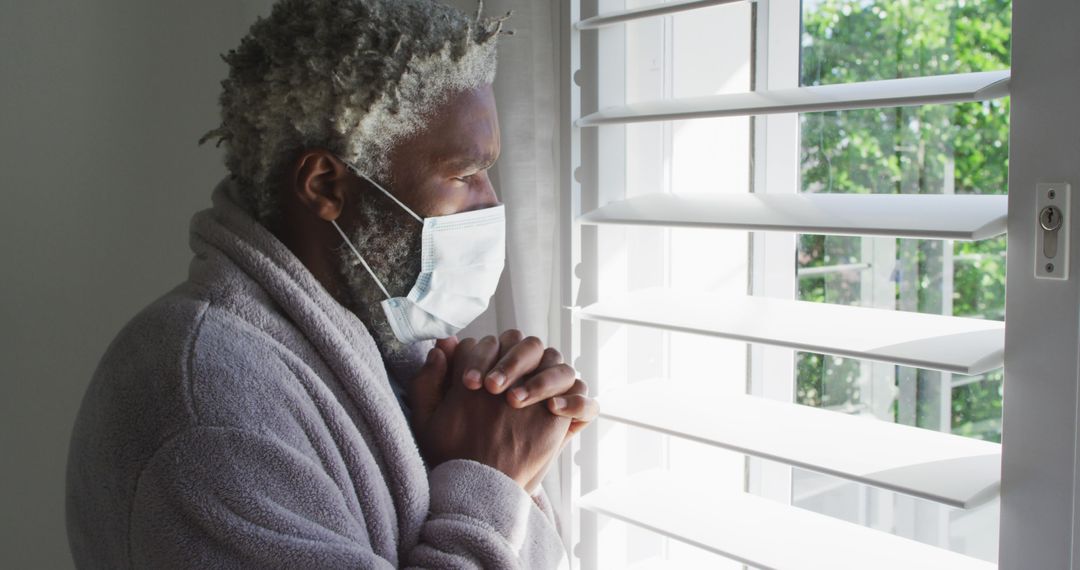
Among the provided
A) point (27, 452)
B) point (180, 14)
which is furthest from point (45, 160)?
point (27, 452)

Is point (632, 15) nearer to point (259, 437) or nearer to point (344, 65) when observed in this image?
point (344, 65)

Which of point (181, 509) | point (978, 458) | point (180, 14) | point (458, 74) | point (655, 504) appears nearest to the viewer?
point (181, 509)

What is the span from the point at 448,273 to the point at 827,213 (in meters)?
0.44

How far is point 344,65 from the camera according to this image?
1.00 metres

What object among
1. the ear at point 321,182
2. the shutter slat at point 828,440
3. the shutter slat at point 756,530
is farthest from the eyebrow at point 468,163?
the shutter slat at point 756,530

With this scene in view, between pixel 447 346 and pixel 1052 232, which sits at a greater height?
pixel 1052 232

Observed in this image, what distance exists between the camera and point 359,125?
1.02 m

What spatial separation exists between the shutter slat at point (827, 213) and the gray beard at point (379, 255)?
0.86 feet

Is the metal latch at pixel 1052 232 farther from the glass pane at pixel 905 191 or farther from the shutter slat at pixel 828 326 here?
the glass pane at pixel 905 191

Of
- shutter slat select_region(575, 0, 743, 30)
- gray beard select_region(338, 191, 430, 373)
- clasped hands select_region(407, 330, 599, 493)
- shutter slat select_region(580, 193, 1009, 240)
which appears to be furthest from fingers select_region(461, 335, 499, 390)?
shutter slat select_region(575, 0, 743, 30)

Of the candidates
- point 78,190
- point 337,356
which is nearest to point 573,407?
point 337,356

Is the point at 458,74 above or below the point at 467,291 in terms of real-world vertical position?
above

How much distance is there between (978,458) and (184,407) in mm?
788

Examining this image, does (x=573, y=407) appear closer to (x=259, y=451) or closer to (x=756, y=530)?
(x=756, y=530)
